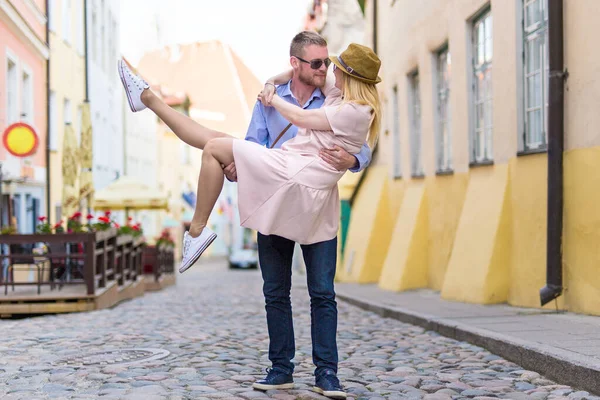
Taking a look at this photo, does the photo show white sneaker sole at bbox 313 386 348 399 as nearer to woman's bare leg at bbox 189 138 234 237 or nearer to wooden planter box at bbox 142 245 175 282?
woman's bare leg at bbox 189 138 234 237

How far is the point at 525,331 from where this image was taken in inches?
283

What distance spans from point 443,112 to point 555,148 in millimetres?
5731

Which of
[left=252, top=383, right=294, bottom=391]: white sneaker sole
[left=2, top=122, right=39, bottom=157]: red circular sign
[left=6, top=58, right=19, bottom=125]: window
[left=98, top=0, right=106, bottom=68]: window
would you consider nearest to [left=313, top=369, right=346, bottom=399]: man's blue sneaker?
[left=252, top=383, right=294, bottom=391]: white sneaker sole

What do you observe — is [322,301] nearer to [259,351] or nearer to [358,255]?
[259,351]

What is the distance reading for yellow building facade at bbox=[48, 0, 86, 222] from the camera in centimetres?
2215

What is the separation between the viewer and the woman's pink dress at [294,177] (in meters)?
4.84

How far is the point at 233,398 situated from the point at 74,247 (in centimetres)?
1021

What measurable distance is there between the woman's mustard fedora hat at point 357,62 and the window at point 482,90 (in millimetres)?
6873

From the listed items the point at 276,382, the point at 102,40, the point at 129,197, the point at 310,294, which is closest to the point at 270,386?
the point at 276,382

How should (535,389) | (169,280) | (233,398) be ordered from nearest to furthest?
(233,398), (535,389), (169,280)

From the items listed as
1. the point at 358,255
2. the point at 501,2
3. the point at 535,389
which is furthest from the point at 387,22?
the point at 535,389

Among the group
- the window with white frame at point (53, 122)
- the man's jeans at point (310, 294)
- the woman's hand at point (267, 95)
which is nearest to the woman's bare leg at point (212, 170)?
the woman's hand at point (267, 95)

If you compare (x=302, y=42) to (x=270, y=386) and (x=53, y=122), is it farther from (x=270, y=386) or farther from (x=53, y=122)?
(x=53, y=122)

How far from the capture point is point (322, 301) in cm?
505
